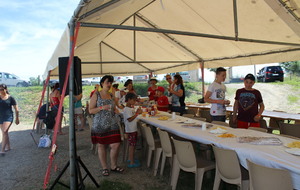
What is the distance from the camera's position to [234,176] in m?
2.08

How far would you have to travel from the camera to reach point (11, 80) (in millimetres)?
Answer: 15836

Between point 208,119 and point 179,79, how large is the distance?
1220 millimetres

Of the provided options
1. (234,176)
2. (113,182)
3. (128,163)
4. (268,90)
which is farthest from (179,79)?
(268,90)

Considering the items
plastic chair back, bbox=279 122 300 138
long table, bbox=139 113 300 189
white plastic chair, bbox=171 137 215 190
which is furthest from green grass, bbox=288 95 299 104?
white plastic chair, bbox=171 137 215 190

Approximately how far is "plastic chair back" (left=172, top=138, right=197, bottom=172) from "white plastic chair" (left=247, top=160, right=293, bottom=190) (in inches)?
30.1

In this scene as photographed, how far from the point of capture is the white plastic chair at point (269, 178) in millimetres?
1566

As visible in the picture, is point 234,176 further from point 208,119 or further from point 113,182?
point 208,119

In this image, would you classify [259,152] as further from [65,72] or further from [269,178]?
[65,72]

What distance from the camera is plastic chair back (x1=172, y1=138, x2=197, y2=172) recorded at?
2.43 m

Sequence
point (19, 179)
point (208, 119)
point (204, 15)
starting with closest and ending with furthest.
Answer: point (19, 179), point (204, 15), point (208, 119)

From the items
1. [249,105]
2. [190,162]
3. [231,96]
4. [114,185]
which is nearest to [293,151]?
[190,162]

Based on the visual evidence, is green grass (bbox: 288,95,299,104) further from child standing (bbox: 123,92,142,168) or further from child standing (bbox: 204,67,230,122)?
child standing (bbox: 123,92,142,168)

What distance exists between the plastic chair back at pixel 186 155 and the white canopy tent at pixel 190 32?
154cm

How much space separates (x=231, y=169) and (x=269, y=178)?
483 mm
